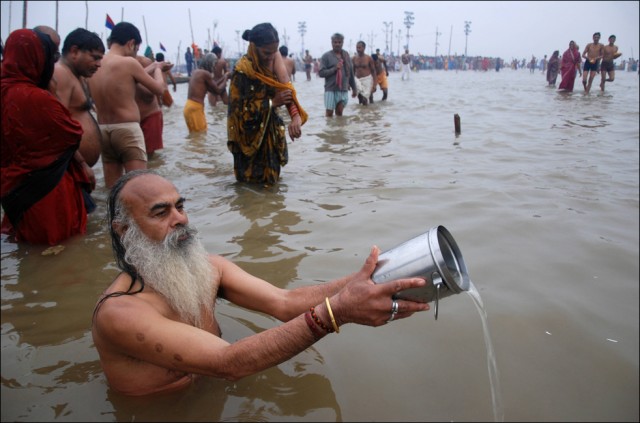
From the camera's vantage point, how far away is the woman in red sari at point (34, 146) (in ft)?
12.3

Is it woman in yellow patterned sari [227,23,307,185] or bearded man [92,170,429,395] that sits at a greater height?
woman in yellow patterned sari [227,23,307,185]

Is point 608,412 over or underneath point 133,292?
underneath

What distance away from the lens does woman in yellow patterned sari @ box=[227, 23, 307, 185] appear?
16.8 feet

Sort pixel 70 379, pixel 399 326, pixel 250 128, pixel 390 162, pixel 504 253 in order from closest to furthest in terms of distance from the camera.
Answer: pixel 70 379 < pixel 399 326 < pixel 504 253 < pixel 250 128 < pixel 390 162

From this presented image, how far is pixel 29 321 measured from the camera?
295cm

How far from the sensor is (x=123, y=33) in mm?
4996

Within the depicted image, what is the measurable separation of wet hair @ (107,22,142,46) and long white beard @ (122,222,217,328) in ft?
12.3

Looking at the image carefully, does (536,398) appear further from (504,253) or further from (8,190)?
(8,190)

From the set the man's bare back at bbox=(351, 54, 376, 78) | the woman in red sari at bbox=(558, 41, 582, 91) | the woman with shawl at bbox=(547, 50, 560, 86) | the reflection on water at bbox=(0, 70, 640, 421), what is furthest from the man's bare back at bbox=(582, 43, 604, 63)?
the reflection on water at bbox=(0, 70, 640, 421)

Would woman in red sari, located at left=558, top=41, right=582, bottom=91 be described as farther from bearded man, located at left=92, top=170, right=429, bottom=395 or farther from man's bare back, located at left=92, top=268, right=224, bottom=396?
man's bare back, located at left=92, top=268, right=224, bottom=396

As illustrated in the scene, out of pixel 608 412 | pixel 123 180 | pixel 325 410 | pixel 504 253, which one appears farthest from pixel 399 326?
pixel 123 180

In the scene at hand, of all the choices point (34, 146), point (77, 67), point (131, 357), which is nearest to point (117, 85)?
point (77, 67)

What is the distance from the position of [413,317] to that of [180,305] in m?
1.43

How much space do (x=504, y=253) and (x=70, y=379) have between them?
3.02 m
